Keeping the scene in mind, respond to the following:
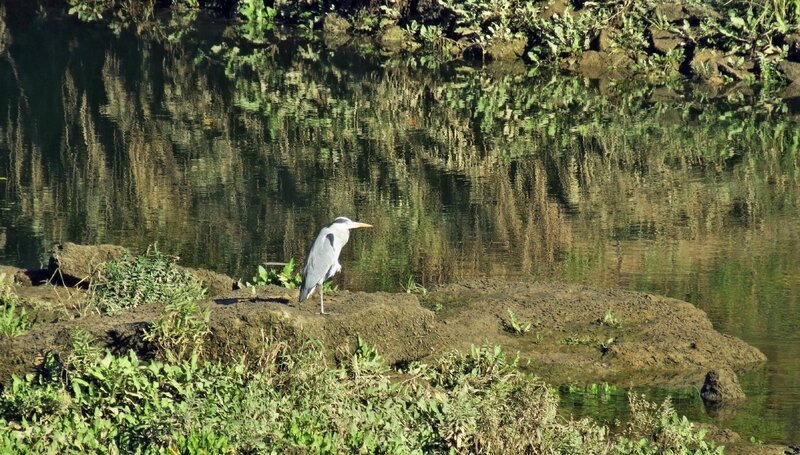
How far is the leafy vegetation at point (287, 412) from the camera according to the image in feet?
25.5

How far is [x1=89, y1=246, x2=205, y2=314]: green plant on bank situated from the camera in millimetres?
11156

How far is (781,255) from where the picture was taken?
14312 millimetres

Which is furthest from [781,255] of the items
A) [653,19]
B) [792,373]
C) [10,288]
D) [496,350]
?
[653,19]

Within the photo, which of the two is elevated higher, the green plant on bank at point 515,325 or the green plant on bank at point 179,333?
the green plant on bank at point 179,333

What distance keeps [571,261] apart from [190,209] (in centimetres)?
463

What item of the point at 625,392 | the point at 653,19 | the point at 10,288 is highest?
the point at 653,19

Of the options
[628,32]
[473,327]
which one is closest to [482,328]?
[473,327]

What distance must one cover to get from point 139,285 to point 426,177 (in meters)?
7.46

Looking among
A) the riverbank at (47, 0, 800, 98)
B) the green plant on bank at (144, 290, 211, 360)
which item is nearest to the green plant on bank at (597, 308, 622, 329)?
the green plant on bank at (144, 290, 211, 360)

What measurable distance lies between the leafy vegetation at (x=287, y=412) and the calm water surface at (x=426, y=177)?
141cm

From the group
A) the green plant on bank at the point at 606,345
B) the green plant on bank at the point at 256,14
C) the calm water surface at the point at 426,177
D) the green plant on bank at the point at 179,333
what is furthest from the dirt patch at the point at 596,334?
the green plant on bank at the point at 256,14

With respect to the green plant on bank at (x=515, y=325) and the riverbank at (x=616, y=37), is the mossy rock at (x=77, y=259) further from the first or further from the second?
the riverbank at (x=616, y=37)

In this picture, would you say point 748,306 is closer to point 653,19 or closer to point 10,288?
point 10,288

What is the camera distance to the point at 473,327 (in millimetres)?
11102
